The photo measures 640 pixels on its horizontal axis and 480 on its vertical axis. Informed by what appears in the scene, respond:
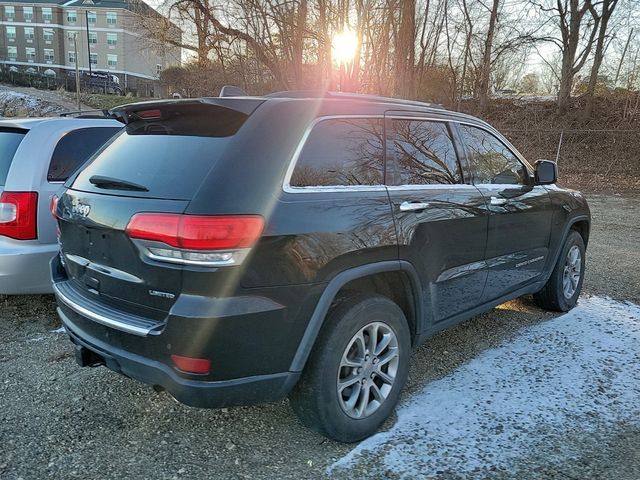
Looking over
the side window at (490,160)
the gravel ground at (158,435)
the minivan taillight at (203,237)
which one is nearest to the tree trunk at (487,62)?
the side window at (490,160)

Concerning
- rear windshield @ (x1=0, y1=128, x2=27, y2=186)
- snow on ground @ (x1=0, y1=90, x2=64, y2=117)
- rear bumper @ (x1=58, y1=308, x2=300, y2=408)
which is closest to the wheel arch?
rear bumper @ (x1=58, y1=308, x2=300, y2=408)

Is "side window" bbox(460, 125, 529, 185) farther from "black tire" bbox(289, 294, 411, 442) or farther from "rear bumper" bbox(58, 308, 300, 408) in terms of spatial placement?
"rear bumper" bbox(58, 308, 300, 408)

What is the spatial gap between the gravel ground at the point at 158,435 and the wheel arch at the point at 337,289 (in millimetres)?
606

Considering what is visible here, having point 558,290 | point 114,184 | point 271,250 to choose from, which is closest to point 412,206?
point 271,250

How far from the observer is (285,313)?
2.40 metres

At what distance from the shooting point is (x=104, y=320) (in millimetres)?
2562

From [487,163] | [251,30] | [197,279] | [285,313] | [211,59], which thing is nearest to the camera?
[197,279]

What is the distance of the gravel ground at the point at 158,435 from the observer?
8.53ft

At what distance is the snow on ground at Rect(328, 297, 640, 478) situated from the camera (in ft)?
8.91

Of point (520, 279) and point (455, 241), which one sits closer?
point (455, 241)

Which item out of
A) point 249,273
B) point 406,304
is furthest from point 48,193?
point 406,304

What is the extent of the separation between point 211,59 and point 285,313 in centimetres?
1618

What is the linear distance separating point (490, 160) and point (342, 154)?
1655mm

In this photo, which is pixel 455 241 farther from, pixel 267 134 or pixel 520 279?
pixel 267 134
